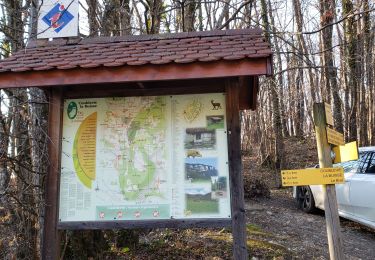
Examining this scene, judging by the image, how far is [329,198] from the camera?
13.1ft

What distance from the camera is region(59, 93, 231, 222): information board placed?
386 cm

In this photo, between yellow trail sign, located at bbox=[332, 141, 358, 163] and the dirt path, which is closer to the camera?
yellow trail sign, located at bbox=[332, 141, 358, 163]

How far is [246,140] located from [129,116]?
1724 cm

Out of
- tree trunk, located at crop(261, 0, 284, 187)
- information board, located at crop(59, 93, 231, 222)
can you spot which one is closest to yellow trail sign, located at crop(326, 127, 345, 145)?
information board, located at crop(59, 93, 231, 222)

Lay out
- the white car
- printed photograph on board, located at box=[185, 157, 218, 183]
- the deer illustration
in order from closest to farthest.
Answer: printed photograph on board, located at box=[185, 157, 218, 183]
the deer illustration
the white car

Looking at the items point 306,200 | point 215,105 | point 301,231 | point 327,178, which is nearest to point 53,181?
point 215,105

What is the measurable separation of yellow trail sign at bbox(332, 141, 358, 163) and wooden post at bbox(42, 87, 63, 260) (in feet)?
10.1

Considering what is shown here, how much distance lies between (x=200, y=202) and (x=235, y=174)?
18.0 inches

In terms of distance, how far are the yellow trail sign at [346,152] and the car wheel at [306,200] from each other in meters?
5.10

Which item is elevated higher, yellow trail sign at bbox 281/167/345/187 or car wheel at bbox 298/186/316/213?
yellow trail sign at bbox 281/167/345/187

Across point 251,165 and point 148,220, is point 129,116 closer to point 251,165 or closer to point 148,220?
point 148,220

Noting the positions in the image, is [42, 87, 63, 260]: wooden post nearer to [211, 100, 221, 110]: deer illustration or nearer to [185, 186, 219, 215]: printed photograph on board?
[185, 186, 219, 215]: printed photograph on board

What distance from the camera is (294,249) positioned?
235 inches

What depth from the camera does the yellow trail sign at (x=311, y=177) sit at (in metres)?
3.88
